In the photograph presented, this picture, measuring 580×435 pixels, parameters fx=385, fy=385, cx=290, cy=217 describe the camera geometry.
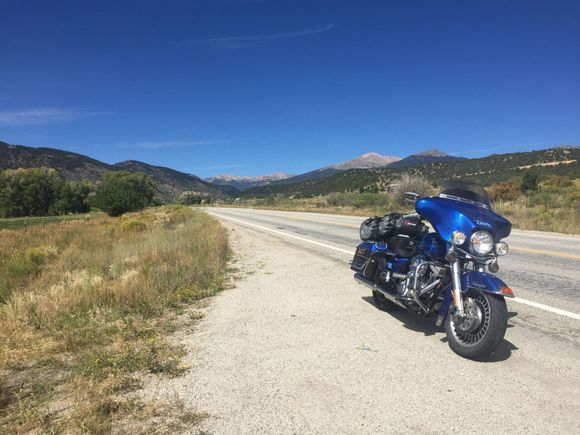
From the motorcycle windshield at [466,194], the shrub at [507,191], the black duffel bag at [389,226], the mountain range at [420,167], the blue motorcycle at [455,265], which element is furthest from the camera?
the mountain range at [420,167]

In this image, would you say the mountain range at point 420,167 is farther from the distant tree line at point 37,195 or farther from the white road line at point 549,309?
the white road line at point 549,309

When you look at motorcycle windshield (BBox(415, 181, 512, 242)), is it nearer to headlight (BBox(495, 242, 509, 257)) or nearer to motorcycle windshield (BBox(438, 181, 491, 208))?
motorcycle windshield (BBox(438, 181, 491, 208))

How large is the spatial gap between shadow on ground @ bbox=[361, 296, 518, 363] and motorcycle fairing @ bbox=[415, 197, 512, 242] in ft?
3.79

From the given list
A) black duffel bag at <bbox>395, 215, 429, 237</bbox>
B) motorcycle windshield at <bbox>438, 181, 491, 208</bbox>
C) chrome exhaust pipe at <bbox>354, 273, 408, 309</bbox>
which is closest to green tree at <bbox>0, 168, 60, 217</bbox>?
chrome exhaust pipe at <bbox>354, 273, 408, 309</bbox>

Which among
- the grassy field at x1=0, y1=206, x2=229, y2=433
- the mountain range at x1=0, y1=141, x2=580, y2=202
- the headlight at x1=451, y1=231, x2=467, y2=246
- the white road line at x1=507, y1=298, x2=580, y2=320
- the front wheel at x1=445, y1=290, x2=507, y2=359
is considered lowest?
the grassy field at x1=0, y1=206, x2=229, y2=433

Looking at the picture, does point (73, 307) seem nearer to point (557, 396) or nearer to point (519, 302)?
point (557, 396)

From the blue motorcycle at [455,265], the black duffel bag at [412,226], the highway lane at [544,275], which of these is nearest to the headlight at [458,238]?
the blue motorcycle at [455,265]

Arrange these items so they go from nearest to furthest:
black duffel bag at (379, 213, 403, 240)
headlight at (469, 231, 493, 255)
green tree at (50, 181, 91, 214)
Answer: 1. headlight at (469, 231, 493, 255)
2. black duffel bag at (379, 213, 403, 240)
3. green tree at (50, 181, 91, 214)

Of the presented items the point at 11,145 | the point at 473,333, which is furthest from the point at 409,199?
the point at 11,145

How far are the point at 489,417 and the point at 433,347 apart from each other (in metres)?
1.35

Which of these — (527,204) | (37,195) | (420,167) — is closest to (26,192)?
(37,195)

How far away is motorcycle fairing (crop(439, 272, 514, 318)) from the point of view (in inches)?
146

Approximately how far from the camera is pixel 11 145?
15700cm

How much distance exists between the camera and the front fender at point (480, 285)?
370cm
